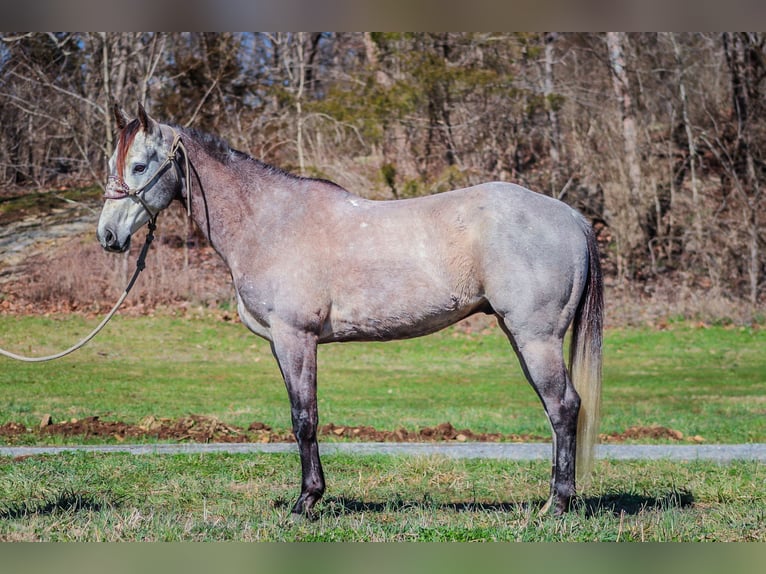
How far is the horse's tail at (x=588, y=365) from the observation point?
18.6 feet

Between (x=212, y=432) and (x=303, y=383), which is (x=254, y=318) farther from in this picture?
(x=212, y=432)

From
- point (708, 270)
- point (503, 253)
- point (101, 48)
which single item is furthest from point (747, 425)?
point (101, 48)

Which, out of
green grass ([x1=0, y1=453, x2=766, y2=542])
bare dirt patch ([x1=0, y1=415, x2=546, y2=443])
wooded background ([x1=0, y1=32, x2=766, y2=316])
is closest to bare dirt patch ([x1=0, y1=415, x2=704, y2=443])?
bare dirt patch ([x1=0, y1=415, x2=546, y2=443])

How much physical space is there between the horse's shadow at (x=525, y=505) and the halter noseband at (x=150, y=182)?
2.21 m

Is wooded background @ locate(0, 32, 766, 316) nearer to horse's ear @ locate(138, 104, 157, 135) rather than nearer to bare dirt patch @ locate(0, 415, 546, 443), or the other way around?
bare dirt patch @ locate(0, 415, 546, 443)

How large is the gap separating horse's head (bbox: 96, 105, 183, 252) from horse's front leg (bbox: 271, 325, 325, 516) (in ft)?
3.88

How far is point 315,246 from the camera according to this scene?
5652 millimetres

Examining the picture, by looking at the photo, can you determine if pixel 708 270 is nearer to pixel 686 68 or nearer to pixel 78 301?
pixel 686 68

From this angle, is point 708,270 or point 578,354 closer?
point 578,354

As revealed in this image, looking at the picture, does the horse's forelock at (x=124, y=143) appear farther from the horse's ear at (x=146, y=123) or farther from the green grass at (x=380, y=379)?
the green grass at (x=380, y=379)

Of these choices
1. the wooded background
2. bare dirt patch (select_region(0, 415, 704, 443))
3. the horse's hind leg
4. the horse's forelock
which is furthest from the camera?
the wooded background

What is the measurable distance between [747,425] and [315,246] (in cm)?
742

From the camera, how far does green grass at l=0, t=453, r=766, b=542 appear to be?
16.2 feet

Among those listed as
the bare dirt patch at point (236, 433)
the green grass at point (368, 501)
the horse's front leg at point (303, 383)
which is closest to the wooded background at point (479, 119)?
the bare dirt patch at point (236, 433)
